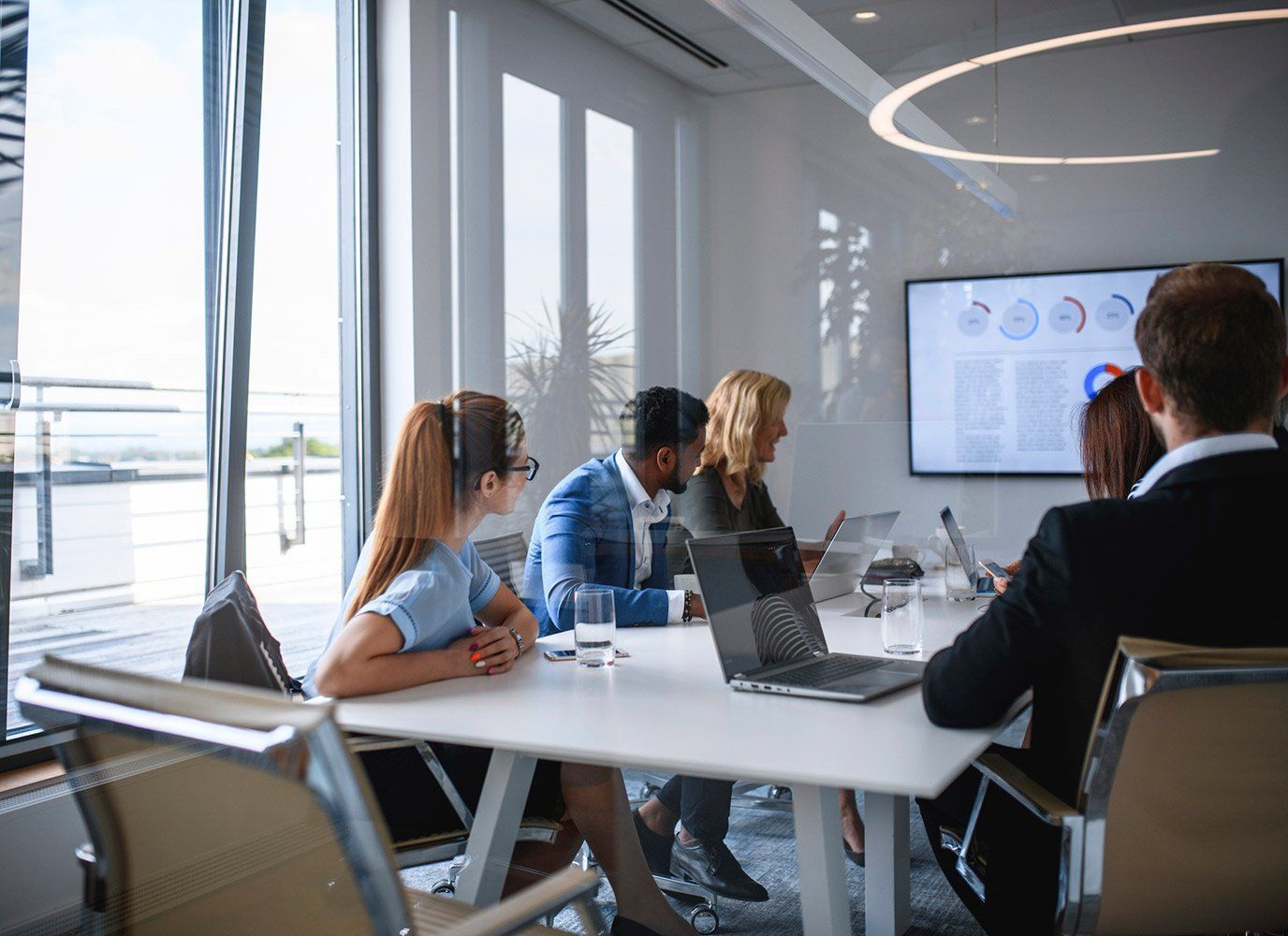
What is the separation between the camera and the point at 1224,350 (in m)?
1.73

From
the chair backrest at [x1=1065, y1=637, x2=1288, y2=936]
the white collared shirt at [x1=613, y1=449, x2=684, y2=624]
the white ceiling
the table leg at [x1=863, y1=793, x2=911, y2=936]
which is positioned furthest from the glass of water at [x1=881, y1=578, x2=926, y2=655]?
the white ceiling

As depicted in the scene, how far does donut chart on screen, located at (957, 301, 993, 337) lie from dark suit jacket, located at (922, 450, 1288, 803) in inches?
94.9

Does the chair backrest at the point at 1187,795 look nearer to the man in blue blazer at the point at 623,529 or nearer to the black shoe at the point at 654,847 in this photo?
the black shoe at the point at 654,847

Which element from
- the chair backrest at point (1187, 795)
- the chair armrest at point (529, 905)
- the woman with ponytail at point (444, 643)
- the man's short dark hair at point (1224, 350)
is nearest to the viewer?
the chair armrest at point (529, 905)

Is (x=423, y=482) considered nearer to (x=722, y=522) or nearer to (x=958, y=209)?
(x=722, y=522)

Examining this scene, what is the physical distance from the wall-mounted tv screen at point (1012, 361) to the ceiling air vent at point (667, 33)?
3.57ft

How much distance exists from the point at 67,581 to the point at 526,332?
1.95m

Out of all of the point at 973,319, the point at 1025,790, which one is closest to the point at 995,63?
the point at 973,319

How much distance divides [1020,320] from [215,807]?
11.4 feet

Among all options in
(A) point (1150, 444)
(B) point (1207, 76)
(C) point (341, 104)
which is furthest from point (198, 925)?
(B) point (1207, 76)

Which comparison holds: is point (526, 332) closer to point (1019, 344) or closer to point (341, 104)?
point (341, 104)

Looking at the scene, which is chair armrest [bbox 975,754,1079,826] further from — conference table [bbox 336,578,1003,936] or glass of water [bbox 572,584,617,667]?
glass of water [bbox 572,584,617,667]

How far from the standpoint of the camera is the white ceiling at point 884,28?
375 cm

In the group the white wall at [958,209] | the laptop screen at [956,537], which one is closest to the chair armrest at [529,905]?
the laptop screen at [956,537]
